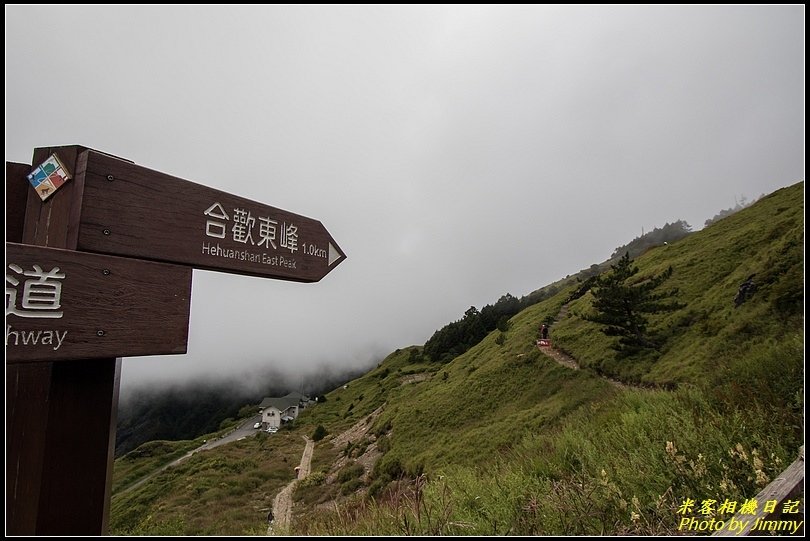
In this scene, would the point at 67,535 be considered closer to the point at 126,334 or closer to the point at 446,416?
the point at 126,334

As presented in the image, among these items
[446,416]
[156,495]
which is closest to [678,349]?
[446,416]

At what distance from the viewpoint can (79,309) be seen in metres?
1.83

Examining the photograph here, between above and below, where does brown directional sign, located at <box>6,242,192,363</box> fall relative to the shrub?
above

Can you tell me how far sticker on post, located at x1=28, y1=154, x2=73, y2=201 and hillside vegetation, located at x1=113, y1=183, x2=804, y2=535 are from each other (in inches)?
105

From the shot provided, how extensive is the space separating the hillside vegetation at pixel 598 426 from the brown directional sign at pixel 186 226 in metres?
1.94

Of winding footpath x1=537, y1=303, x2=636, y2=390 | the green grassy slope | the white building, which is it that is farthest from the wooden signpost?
the white building

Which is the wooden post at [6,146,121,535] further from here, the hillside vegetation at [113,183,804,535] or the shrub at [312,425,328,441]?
the shrub at [312,425,328,441]

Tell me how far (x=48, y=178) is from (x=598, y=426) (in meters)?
7.17

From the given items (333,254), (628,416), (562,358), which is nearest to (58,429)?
(333,254)

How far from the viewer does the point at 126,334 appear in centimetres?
197

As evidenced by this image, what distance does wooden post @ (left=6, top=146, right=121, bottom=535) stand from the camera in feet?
6.09

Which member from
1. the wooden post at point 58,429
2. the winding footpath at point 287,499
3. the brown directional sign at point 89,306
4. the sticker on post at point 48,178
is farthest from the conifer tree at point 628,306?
the sticker on post at point 48,178

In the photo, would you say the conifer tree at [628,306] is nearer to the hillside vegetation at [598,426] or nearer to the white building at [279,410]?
the hillside vegetation at [598,426]

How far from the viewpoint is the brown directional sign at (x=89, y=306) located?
1.66 metres
